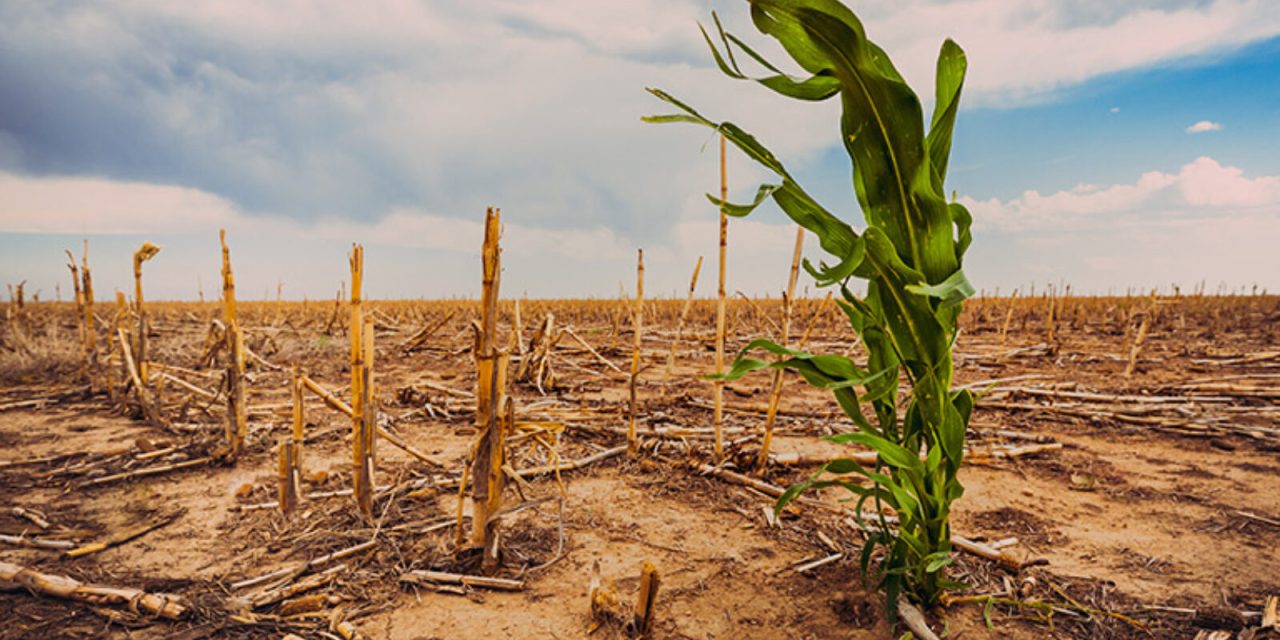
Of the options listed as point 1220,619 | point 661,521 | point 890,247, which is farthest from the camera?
point 661,521

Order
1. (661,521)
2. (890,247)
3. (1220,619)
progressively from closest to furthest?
(890,247) < (1220,619) < (661,521)

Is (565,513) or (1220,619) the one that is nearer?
(1220,619)

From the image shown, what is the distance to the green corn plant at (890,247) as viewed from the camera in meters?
1.98

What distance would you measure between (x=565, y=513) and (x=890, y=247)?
8.25ft

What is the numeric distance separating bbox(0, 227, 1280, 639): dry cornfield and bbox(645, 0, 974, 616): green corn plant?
0.33m

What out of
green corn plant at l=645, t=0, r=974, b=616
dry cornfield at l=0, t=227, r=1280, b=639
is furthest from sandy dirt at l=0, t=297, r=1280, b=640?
green corn plant at l=645, t=0, r=974, b=616

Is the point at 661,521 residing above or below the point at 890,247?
below

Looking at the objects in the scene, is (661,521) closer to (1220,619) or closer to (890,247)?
(890,247)

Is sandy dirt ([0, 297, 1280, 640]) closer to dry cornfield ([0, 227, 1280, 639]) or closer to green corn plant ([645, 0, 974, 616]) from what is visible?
dry cornfield ([0, 227, 1280, 639])

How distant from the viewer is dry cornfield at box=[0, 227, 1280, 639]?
2.60 m

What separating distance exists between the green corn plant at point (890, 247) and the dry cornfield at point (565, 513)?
1.07 feet

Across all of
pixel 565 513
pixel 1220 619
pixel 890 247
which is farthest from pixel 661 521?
pixel 1220 619

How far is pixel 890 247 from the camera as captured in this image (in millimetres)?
1999

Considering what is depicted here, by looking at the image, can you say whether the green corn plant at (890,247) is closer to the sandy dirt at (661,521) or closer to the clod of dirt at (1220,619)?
the sandy dirt at (661,521)
